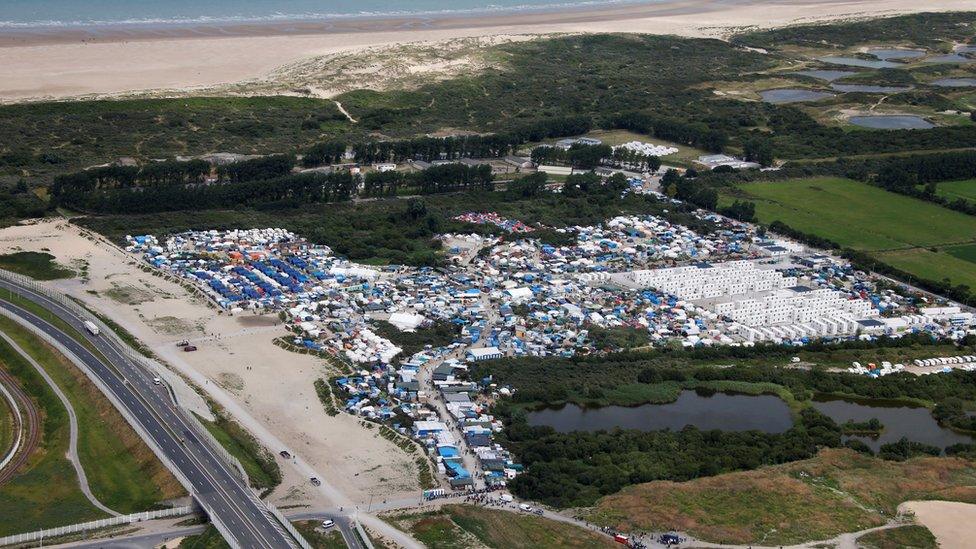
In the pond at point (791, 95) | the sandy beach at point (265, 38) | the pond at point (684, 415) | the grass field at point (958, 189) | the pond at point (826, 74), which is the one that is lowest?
the pond at point (684, 415)

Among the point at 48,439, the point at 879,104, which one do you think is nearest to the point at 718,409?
the point at 48,439

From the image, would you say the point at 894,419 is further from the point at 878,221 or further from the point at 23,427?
the point at 23,427

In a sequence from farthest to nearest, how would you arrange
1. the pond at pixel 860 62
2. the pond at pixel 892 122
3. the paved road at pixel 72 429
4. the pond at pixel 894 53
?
1. the pond at pixel 894 53
2. the pond at pixel 860 62
3. the pond at pixel 892 122
4. the paved road at pixel 72 429

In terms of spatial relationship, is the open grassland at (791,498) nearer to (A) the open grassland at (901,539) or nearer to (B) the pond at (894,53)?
(A) the open grassland at (901,539)

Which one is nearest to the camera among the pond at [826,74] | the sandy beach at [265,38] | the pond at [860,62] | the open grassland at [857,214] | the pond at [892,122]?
the open grassland at [857,214]

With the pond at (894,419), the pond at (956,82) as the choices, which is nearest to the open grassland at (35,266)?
the pond at (894,419)

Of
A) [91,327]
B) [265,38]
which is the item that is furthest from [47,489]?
[265,38]

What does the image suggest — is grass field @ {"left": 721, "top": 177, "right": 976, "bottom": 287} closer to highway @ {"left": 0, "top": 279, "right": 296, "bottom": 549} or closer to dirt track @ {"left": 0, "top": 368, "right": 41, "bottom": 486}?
highway @ {"left": 0, "top": 279, "right": 296, "bottom": 549}

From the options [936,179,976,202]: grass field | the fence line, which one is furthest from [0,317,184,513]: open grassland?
[936,179,976,202]: grass field
